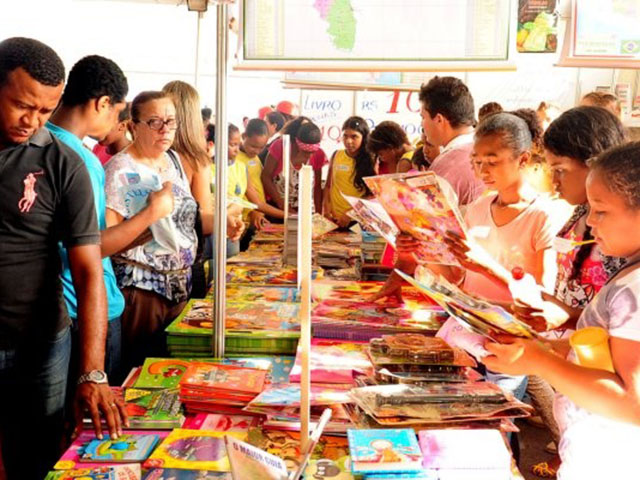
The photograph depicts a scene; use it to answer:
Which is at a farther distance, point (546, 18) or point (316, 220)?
point (316, 220)

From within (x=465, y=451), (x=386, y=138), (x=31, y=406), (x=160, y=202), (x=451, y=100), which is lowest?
(x=31, y=406)

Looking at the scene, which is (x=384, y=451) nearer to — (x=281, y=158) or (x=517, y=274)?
(x=517, y=274)

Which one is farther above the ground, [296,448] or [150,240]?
[150,240]

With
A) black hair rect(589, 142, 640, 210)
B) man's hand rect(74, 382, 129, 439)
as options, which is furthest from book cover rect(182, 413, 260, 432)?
black hair rect(589, 142, 640, 210)

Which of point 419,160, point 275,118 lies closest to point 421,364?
point 419,160

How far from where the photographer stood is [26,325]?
5.99 ft

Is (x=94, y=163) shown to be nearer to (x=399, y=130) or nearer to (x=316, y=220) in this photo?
(x=316, y=220)

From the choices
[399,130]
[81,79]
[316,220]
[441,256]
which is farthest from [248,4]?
[399,130]

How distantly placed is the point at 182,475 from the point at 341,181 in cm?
444

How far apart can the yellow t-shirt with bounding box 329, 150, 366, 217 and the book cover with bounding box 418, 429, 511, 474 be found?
412cm

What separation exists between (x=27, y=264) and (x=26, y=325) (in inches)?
6.0

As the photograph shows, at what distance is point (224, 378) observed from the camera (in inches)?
72.5

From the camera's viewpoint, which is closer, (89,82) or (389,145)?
(89,82)

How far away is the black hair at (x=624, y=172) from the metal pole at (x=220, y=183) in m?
1.06
